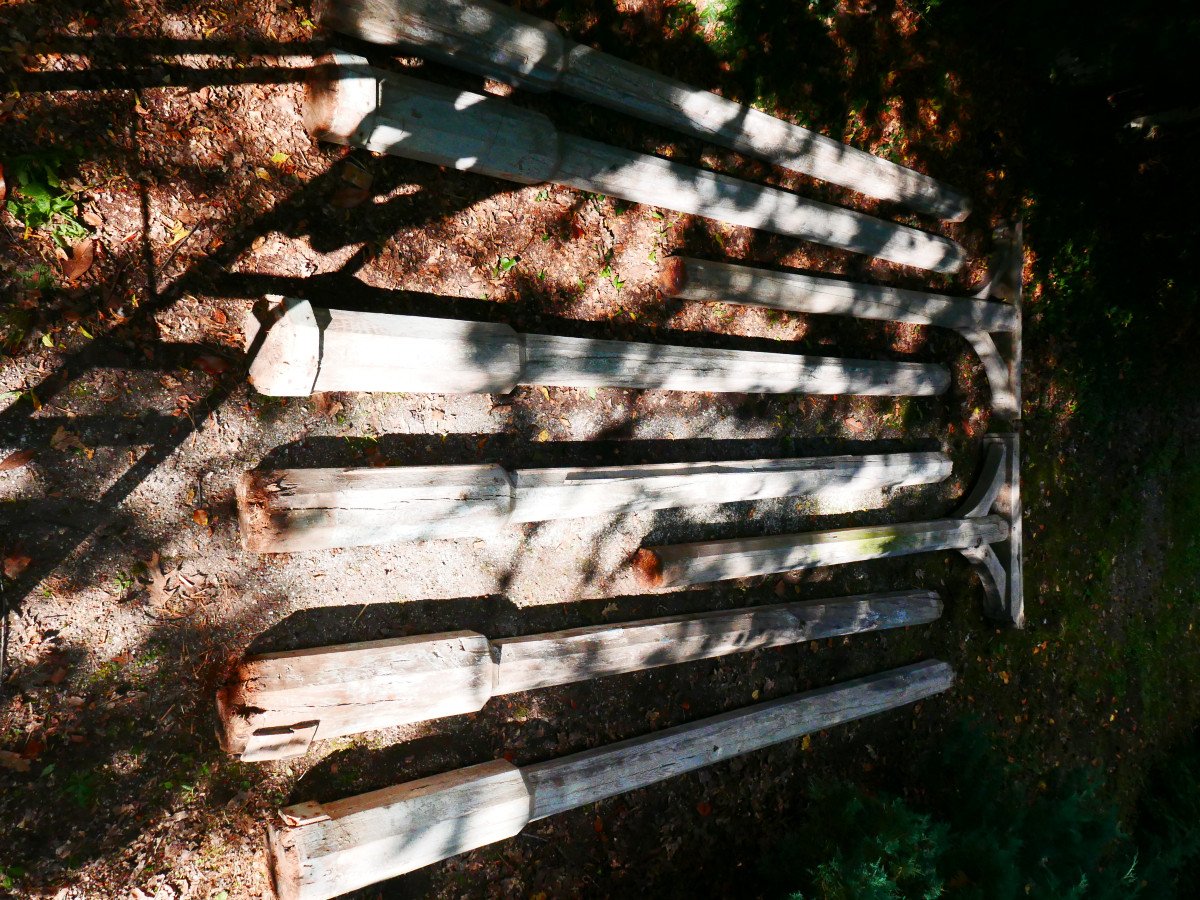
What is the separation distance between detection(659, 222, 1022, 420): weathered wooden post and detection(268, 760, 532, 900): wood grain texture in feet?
9.91

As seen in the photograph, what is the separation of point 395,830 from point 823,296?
4073 mm

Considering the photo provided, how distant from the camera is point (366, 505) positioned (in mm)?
3299

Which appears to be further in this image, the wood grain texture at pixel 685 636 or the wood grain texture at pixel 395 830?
the wood grain texture at pixel 685 636

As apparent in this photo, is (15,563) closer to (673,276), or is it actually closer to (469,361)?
(469,361)

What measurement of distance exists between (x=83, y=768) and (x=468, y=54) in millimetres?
3527

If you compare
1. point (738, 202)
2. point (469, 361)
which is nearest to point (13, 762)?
point (469, 361)

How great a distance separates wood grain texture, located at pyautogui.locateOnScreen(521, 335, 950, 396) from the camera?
3.95 m

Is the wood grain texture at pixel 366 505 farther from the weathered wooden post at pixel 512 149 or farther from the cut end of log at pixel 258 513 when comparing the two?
the weathered wooden post at pixel 512 149

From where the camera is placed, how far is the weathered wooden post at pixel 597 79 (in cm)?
328

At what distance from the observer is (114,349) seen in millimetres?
3021

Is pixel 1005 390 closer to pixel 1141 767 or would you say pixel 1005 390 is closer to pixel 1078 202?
pixel 1078 202

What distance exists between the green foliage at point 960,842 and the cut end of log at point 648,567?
2.09 m

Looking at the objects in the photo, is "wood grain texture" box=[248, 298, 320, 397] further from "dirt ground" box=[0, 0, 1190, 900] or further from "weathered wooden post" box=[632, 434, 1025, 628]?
"weathered wooden post" box=[632, 434, 1025, 628]

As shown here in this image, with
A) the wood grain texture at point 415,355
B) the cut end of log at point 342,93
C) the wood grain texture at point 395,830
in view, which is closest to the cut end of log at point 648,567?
the wood grain texture at point 395,830
